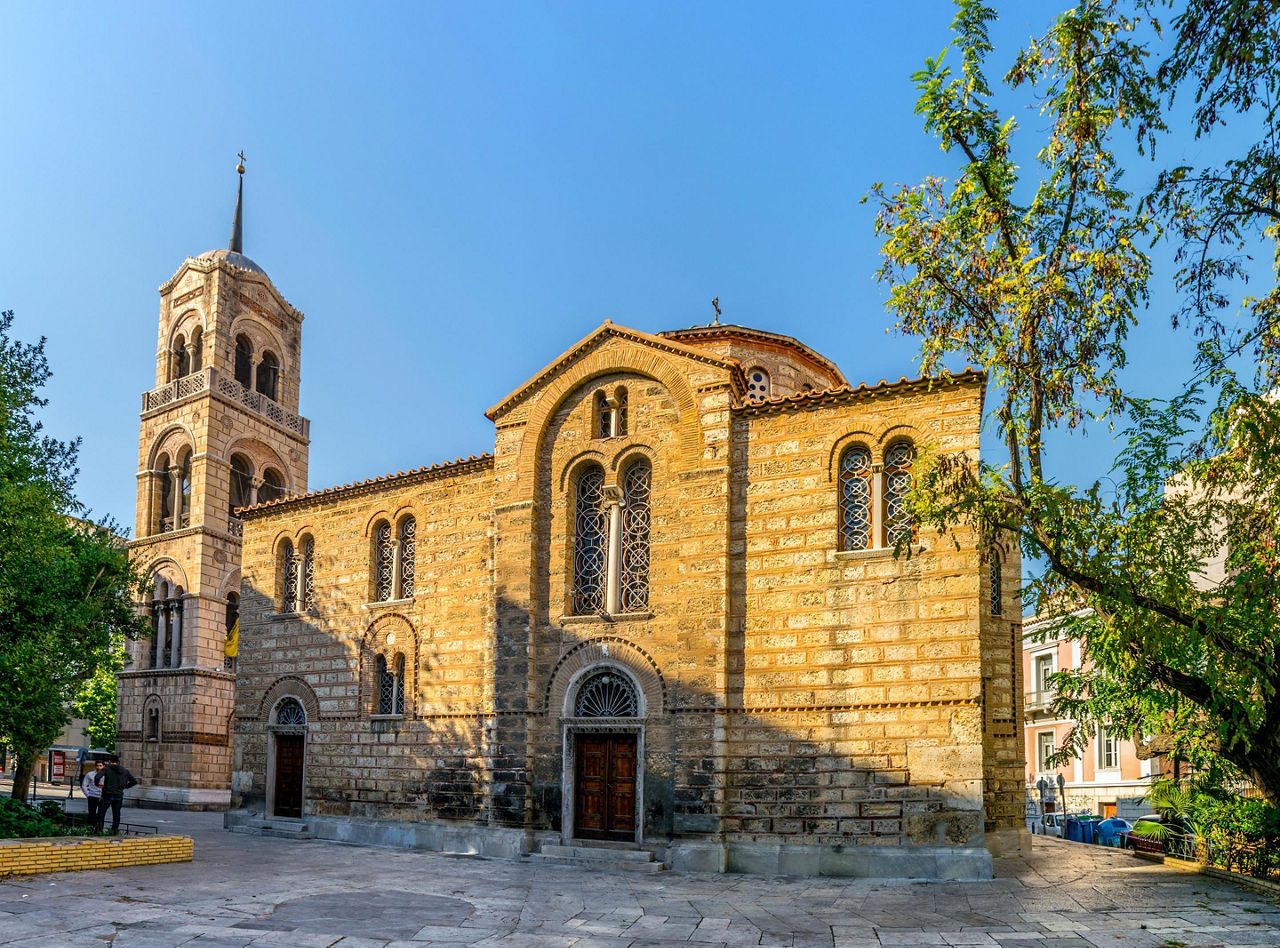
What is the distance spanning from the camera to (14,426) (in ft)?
56.2

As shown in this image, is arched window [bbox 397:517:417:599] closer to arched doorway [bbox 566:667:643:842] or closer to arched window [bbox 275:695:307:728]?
arched window [bbox 275:695:307:728]

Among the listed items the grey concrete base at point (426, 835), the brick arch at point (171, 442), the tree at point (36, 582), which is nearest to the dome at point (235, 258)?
the brick arch at point (171, 442)

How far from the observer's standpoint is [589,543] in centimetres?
1703

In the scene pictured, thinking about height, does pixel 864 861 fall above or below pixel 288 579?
below

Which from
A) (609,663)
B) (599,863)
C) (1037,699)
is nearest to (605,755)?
(609,663)

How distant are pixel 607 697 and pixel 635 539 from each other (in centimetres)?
254

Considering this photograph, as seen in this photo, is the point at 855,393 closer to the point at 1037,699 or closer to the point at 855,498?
the point at 855,498

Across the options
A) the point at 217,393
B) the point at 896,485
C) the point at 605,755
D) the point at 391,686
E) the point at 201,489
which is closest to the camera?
the point at 896,485

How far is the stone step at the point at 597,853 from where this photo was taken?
48.9 ft

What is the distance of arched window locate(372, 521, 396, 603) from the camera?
1938cm

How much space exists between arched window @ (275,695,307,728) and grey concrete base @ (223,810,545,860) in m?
1.79

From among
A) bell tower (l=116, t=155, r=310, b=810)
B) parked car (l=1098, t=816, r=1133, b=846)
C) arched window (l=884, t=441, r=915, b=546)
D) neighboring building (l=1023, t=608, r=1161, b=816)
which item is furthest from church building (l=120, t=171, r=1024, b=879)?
neighboring building (l=1023, t=608, r=1161, b=816)

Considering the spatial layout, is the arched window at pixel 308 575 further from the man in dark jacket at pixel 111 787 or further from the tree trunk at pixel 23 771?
the man in dark jacket at pixel 111 787

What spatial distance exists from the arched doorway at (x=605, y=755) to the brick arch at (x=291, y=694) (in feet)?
20.3
